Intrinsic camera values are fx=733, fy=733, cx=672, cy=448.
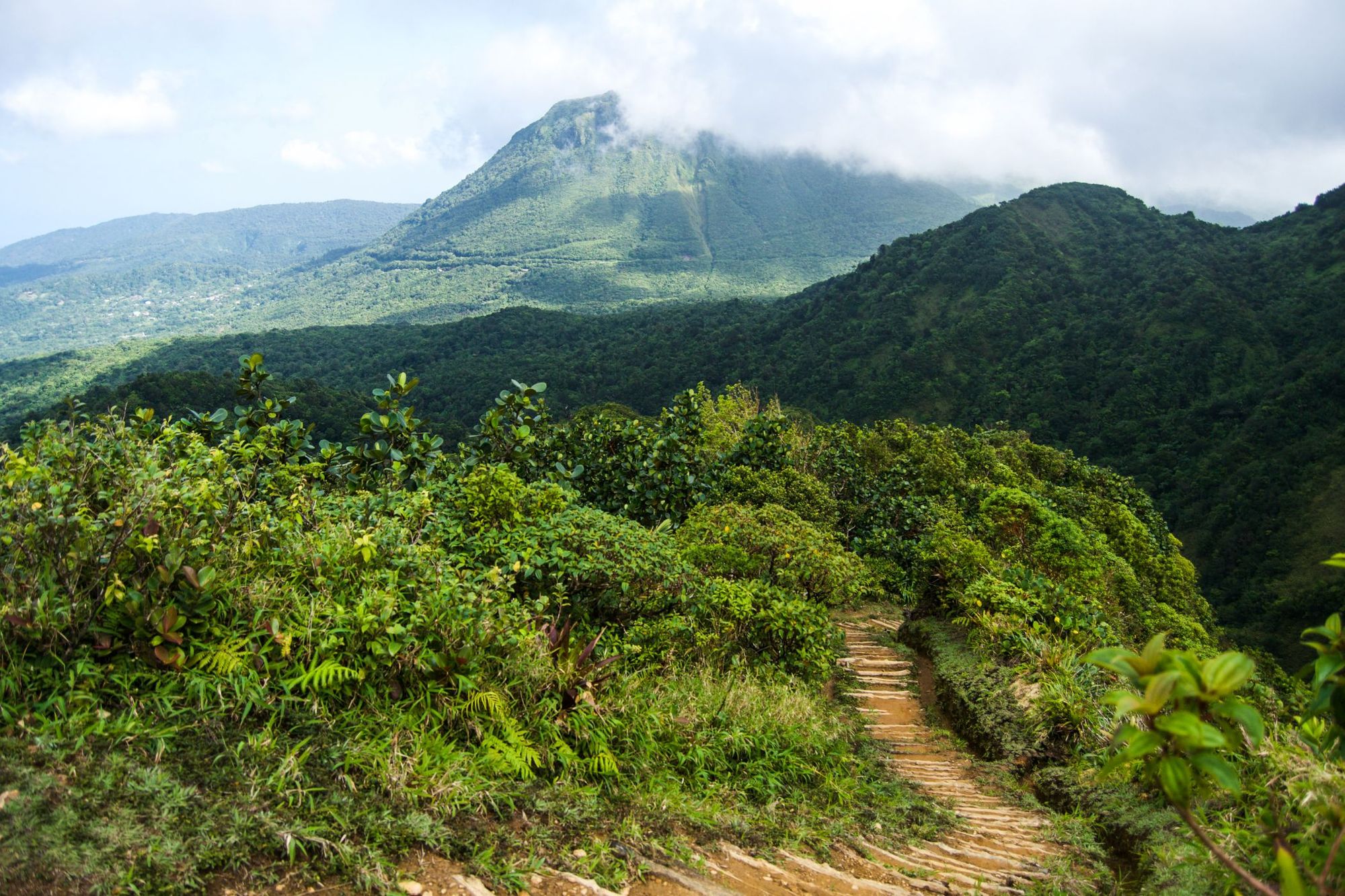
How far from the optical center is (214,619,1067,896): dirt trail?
2332 mm

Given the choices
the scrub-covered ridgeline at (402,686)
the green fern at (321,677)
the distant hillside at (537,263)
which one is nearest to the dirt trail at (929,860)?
the scrub-covered ridgeline at (402,686)

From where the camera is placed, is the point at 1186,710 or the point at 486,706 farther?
the point at 486,706

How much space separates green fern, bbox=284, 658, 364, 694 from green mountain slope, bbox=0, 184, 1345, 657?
30.6 meters

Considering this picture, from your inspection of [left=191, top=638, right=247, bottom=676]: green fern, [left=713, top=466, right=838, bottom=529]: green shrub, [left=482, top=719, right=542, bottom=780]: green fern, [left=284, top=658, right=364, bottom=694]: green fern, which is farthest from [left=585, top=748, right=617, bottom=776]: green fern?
[left=713, top=466, right=838, bottom=529]: green shrub

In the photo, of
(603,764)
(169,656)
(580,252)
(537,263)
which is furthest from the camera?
(580,252)

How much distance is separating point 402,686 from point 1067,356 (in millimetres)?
58034

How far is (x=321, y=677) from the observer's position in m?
2.78

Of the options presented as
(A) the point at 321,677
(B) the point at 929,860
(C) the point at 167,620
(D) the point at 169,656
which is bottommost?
(B) the point at 929,860

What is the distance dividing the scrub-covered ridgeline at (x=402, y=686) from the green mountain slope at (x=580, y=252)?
122090 millimetres

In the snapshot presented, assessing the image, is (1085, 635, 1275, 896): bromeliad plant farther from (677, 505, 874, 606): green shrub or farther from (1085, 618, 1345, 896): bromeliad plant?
(677, 505, 874, 606): green shrub

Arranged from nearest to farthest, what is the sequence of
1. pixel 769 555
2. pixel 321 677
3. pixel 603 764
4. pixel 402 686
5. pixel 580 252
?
pixel 321 677 → pixel 402 686 → pixel 603 764 → pixel 769 555 → pixel 580 252

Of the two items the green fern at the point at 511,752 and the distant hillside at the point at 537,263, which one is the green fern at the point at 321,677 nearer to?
the green fern at the point at 511,752

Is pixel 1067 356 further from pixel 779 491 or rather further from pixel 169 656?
pixel 169 656

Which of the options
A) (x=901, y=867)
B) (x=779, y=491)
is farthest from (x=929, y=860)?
(x=779, y=491)
